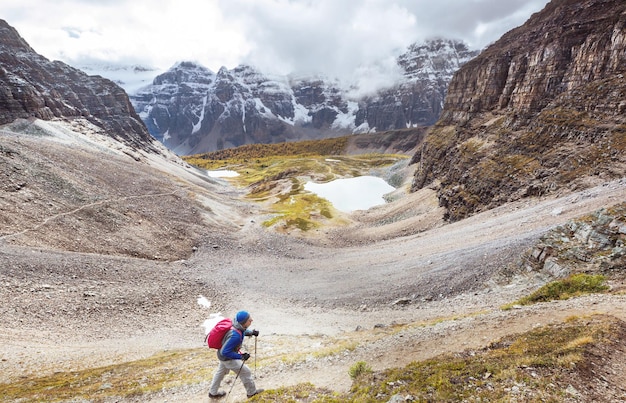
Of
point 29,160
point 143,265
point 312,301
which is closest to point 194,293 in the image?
point 143,265

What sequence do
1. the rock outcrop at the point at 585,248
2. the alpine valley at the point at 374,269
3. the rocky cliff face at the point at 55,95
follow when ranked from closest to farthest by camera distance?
the alpine valley at the point at 374,269, the rock outcrop at the point at 585,248, the rocky cliff face at the point at 55,95

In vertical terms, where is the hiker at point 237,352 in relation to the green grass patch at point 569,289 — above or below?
above

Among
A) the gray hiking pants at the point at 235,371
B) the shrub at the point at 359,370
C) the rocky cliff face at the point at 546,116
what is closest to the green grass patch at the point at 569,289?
the shrub at the point at 359,370

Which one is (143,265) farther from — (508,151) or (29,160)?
(508,151)

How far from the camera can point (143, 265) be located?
3741 cm

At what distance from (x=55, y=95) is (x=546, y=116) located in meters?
134

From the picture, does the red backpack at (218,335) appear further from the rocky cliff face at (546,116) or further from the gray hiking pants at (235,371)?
the rocky cliff face at (546,116)

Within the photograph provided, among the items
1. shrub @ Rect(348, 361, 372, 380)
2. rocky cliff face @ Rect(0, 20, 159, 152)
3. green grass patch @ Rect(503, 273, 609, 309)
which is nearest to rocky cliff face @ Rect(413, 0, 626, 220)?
green grass patch @ Rect(503, 273, 609, 309)

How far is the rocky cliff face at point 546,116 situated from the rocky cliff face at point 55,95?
107506 millimetres

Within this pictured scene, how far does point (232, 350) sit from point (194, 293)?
2494 centimetres

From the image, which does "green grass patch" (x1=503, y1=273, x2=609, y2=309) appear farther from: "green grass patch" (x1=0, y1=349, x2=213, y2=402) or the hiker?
"green grass patch" (x1=0, y1=349, x2=213, y2=402)

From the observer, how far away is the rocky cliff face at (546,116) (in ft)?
151

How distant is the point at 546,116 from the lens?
56156mm

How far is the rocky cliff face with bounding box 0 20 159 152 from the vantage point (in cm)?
9344
